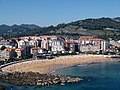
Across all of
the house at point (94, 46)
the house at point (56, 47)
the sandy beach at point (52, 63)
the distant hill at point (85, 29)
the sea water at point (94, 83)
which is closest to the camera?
the sea water at point (94, 83)

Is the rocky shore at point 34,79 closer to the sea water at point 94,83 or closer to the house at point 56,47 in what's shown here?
the sea water at point 94,83

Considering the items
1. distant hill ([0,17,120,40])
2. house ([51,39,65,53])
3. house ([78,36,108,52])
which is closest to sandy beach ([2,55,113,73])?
house ([51,39,65,53])

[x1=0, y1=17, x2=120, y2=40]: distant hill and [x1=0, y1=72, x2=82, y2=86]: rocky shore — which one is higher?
[x1=0, y1=17, x2=120, y2=40]: distant hill

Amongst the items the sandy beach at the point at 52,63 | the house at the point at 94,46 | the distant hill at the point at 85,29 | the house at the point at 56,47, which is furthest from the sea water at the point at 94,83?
the distant hill at the point at 85,29

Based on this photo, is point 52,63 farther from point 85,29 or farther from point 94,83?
point 85,29

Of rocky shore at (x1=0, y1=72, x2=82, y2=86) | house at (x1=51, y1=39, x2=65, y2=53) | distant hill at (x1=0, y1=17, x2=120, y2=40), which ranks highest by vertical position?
distant hill at (x1=0, y1=17, x2=120, y2=40)

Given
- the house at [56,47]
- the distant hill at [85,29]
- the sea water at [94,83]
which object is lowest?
the sea water at [94,83]

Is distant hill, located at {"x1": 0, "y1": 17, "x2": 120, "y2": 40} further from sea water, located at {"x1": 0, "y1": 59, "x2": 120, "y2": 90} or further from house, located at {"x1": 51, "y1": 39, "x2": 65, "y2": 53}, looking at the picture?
sea water, located at {"x1": 0, "y1": 59, "x2": 120, "y2": 90}

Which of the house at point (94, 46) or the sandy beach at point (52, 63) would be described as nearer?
the sandy beach at point (52, 63)

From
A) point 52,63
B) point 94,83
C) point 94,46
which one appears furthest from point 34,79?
point 94,46

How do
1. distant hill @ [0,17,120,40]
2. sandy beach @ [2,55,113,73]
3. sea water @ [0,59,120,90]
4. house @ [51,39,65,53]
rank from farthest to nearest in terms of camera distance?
distant hill @ [0,17,120,40], house @ [51,39,65,53], sandy beach @ [2,55,113,73], sea water @ [0,59,120,90]
